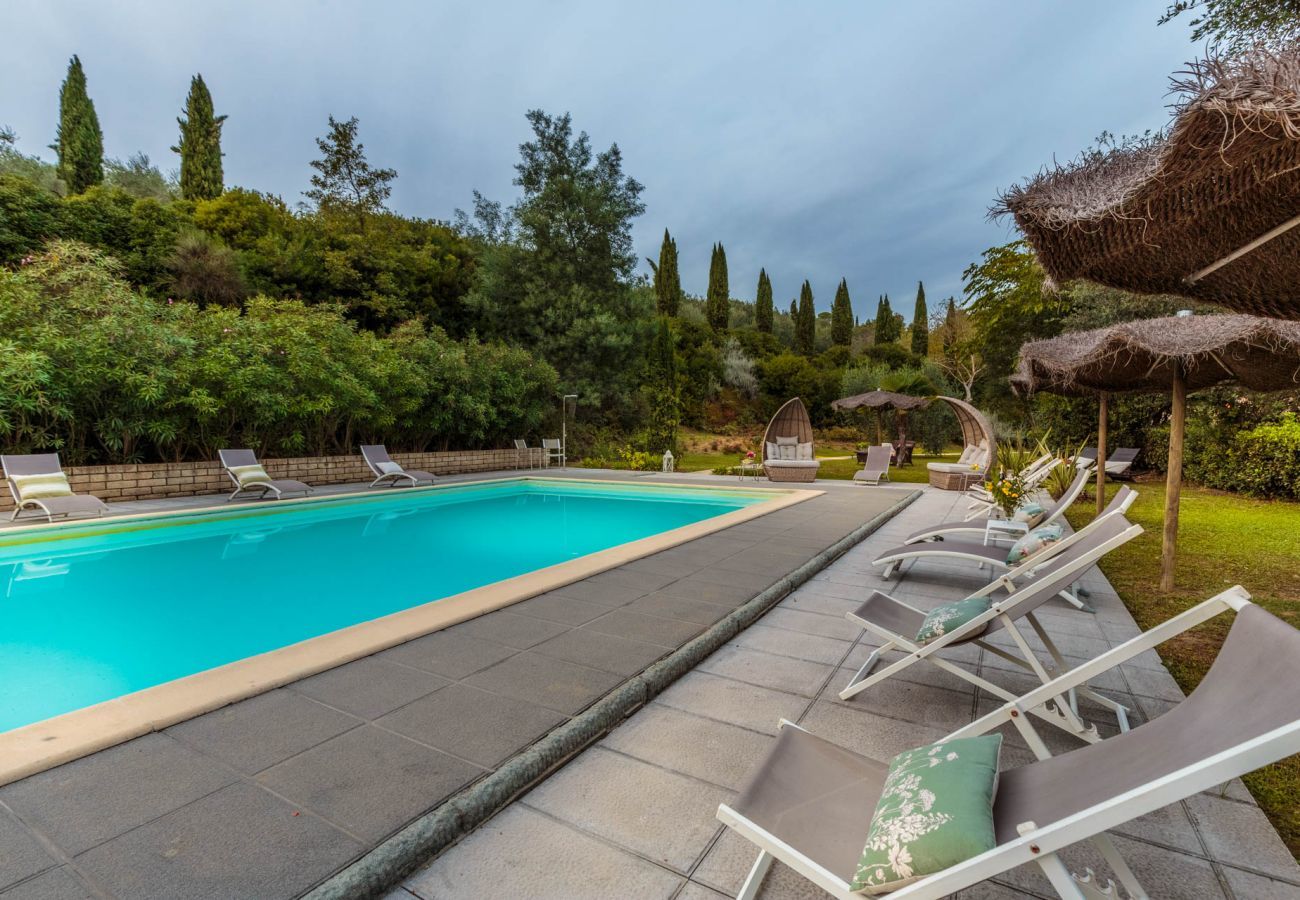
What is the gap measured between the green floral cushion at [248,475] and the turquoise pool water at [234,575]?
31.7 inches

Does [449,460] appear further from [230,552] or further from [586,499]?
[230,552]

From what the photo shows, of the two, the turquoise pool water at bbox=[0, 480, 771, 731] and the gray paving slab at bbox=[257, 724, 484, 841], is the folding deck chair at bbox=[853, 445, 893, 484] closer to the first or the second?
the turquoise pool water at bbox=[0, 480, 771, 731]

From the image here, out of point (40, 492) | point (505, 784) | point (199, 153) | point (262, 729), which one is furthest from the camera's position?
point (199, 153)

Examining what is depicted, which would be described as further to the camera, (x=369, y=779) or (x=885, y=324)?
(x=885, y=324)

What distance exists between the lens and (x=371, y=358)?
11445mm

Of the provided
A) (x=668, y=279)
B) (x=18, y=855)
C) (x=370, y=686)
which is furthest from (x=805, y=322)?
(x=18, y=855)

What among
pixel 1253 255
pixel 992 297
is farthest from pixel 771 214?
pixel 1253 255

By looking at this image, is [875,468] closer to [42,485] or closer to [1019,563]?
[1019,563]

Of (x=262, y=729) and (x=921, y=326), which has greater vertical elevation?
(x=921, y=326)

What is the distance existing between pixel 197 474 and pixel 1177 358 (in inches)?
489

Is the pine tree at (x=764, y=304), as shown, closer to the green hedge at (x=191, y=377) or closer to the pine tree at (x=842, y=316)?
the pine tree at (x=842, y=316)

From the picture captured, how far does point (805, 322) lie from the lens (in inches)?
1385

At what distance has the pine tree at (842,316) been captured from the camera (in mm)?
37188

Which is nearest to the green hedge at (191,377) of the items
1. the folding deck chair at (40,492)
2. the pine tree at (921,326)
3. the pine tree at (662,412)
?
the folding deck chair at (40,492)
